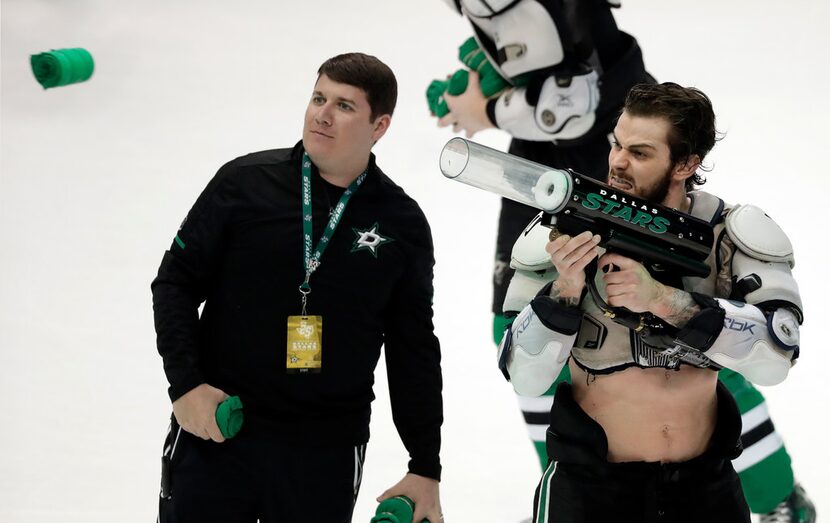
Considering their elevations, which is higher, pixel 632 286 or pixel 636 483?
pixel 632 286

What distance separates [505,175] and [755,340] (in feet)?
1.94

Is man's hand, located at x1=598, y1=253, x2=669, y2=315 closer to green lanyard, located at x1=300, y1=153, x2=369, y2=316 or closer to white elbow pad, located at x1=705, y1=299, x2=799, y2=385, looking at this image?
white elbow pad, located at x1=705, y1=299, x2=799, y2=385

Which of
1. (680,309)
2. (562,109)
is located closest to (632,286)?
(680,309)

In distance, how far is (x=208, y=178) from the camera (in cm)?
595

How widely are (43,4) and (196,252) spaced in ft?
13.4

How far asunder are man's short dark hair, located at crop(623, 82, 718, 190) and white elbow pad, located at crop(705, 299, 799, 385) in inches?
12.8

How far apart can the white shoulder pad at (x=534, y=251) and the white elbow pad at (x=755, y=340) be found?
0.35 metres

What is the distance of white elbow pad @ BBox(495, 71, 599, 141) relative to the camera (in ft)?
13.0

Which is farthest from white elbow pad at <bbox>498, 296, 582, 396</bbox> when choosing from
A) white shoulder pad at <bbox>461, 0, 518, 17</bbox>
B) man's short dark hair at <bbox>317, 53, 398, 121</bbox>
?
white shoulder pad at <bbox>461, 0, 518, 17</bbox>

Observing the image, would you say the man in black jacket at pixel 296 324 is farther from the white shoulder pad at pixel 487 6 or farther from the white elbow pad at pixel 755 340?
the white shoulder pad at pixel 487 6

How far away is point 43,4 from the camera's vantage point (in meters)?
6.60

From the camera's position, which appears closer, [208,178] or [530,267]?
[530,267]

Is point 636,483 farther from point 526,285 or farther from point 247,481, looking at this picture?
point 247,481

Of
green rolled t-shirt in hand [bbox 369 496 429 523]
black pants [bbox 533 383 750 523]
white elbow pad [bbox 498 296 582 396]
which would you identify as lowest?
green rolled t-shirt in hand [bbox 369 496 429 523]
